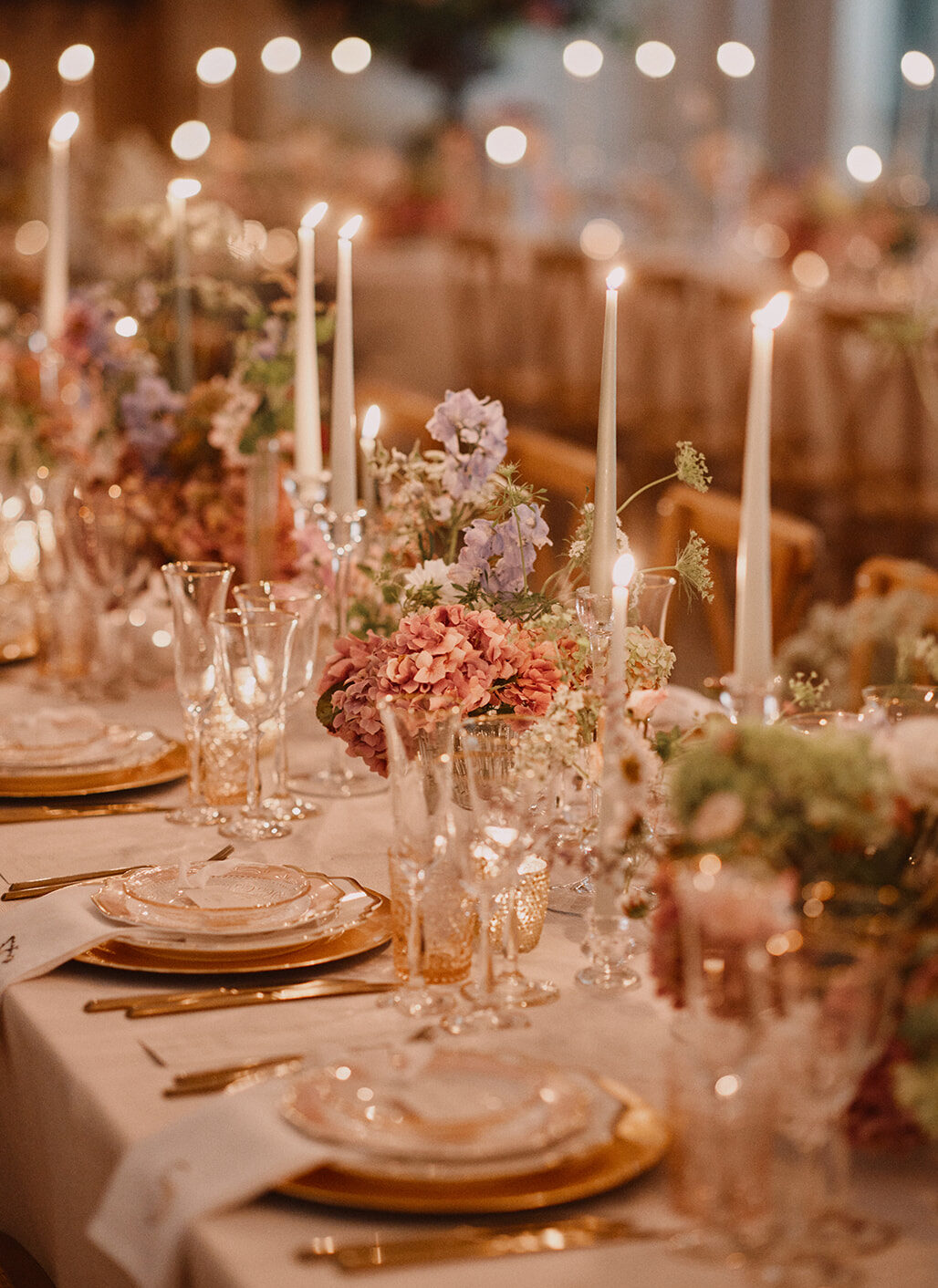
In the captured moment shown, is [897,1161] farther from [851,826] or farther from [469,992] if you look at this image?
[469,992]

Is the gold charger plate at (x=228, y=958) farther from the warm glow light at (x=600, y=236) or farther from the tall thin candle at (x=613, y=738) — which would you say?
the warm glow light at (x=600, y=236)

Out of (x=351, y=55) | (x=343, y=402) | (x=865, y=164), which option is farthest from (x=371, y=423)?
(x=351, y=55)

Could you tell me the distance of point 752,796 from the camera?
0.98 metres

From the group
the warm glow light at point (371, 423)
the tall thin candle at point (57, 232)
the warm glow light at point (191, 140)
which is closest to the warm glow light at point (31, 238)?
the warm glow light at point (191, 140)

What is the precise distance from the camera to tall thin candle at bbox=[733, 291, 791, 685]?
3.61 feet

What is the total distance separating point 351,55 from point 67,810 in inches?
407

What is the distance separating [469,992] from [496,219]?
850cm

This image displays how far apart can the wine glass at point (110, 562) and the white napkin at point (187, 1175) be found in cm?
124

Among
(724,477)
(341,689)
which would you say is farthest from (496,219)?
(341,689)

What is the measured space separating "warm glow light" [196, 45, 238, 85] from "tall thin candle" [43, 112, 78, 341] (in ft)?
27.2

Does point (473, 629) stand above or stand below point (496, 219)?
below

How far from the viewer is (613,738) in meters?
1.15

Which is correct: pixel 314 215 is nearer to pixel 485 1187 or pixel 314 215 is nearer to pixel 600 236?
pixel 485 1187

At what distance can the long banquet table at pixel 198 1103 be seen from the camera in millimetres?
880
